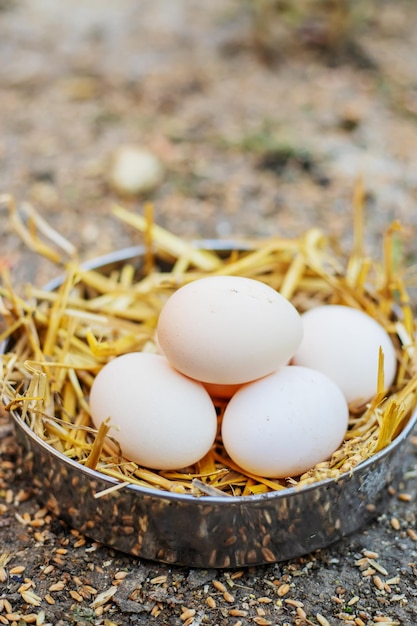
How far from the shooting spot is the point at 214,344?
128 cm

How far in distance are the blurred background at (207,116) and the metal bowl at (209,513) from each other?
0.82 metres

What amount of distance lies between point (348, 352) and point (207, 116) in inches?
63.5

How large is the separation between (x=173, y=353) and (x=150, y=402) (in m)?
0.10

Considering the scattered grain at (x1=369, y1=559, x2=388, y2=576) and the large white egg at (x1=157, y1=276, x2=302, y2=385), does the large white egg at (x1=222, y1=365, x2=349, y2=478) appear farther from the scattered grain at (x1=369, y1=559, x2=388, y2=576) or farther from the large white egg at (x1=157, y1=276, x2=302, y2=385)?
the scattered grain at (x1=369, y1=559, x2=388, y2=576)

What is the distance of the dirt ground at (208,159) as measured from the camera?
1308mm

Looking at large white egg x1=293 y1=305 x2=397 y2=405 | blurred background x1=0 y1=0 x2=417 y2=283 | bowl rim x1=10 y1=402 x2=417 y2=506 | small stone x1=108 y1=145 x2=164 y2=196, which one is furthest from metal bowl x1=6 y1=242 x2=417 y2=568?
small stone x1=108 y1=145 x2=164 y2=196

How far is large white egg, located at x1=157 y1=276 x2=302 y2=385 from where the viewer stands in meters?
1.29

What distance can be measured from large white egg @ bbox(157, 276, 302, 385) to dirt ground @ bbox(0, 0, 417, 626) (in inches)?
14.8

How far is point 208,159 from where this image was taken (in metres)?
2.60

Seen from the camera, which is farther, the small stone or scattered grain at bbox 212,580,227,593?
the small stone

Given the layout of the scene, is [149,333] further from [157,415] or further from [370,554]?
[370,554]

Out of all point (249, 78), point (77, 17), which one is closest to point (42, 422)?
point (249, 78)

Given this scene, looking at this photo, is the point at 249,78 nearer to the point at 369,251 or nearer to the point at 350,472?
the point at 369,251

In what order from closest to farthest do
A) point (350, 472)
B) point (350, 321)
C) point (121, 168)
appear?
point (350, 472), point (350, 321), point (121, 168)
